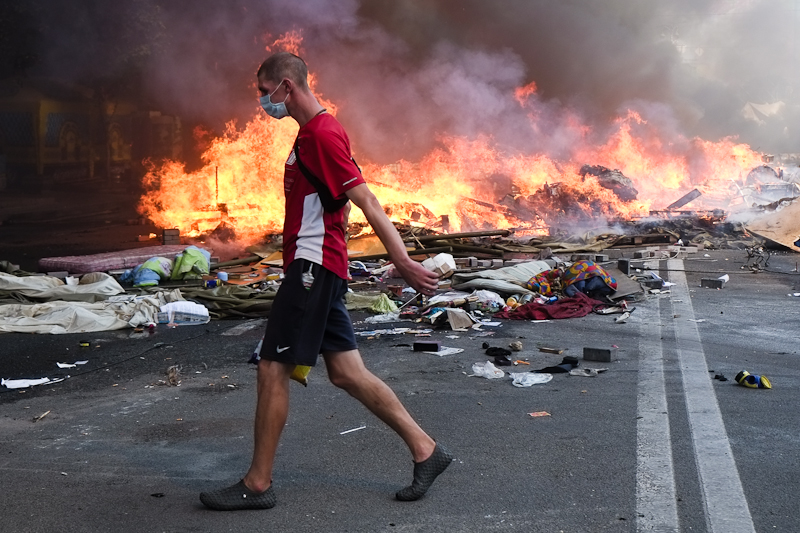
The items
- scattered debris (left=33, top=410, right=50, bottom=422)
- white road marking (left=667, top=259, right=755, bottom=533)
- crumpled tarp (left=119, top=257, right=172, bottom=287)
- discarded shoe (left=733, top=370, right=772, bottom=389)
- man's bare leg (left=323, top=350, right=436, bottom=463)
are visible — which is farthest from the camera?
crumpled tarp (left=119, top=257, right=172, bottom=287)

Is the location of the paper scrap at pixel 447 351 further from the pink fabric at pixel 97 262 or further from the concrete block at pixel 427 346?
the pink fabric at pixel 97 262

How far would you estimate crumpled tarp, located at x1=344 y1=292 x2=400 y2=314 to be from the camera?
8.77 meters

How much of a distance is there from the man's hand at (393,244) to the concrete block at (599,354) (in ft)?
10.1

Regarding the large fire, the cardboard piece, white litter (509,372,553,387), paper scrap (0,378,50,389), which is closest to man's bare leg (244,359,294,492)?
white litter (509,372,553,387)

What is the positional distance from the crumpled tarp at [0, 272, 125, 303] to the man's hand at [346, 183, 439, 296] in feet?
21.3

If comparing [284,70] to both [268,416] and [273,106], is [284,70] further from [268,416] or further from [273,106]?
[268,416]

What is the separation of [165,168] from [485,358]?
543 inches

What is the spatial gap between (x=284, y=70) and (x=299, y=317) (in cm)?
103

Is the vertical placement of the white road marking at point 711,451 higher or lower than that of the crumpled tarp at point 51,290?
lower

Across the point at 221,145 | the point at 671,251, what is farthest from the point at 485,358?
the point at 221,145

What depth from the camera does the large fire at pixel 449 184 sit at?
58.5 ft

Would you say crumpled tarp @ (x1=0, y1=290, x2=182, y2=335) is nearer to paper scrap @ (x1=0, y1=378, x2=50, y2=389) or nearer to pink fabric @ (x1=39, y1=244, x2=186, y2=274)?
paper scrap @ (x1=0, y1=378, x2=50, y2=389)

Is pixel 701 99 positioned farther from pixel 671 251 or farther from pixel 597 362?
pixel 597 362

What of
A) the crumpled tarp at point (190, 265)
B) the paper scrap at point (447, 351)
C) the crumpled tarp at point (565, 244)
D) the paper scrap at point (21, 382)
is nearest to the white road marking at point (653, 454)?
the paper scrap at point (447, 351)
